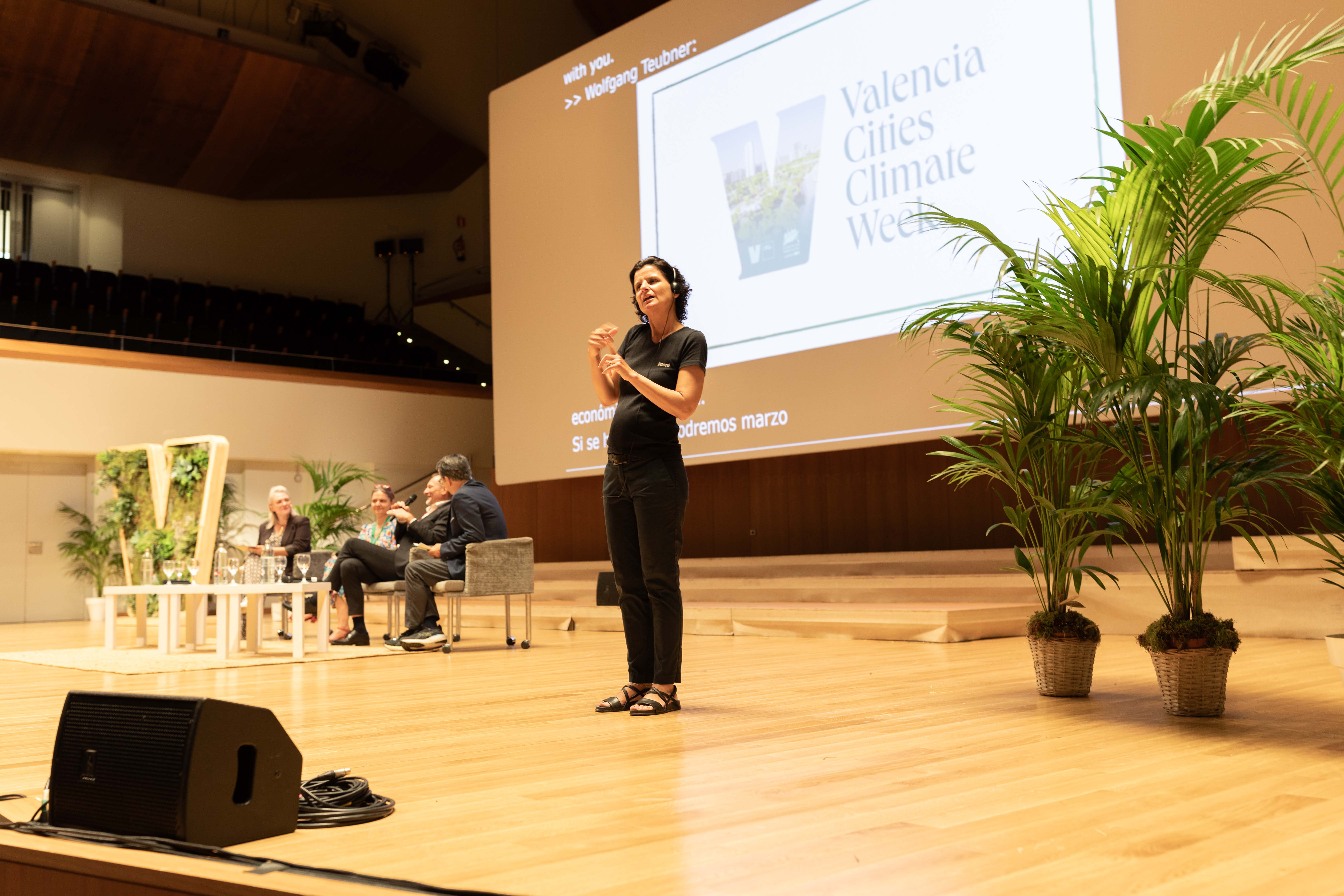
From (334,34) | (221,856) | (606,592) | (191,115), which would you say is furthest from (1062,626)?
(334,34)

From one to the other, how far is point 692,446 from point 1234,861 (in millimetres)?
6073

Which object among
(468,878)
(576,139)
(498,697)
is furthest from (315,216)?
(468,878)

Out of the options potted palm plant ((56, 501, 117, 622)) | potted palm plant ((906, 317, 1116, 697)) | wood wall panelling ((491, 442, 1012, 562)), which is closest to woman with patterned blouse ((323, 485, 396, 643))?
wood wall panelling ((491, 442, 1012, 562))

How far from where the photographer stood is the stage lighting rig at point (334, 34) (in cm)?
1288

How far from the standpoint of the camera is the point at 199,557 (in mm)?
7594

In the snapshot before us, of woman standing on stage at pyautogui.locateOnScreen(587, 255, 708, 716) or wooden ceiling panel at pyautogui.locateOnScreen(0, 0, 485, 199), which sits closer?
woman standing on stage at pyautogui.locateOnScreen(587, 255, 708, 716)

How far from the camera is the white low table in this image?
209 inches

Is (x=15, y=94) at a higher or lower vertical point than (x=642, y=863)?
higher

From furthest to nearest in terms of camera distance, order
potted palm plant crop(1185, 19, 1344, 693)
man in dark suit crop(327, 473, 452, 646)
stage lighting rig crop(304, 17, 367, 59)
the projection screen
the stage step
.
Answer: stage lighting rig crop(304, 17, 367, 59)
man in dark suit crop(327, 473, 452, 646)
the projection screen
the stage step
potted palm plant crop(1185, 19, 1344, 693)

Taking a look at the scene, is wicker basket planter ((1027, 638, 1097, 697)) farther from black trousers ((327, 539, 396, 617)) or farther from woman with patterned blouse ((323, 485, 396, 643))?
woman with patterned blouse ((323, 485, 396, 643))

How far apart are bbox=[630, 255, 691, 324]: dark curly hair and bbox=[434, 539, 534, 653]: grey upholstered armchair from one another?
2.38 m

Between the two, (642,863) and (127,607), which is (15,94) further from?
(642,863)

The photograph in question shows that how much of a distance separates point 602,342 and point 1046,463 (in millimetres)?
1531

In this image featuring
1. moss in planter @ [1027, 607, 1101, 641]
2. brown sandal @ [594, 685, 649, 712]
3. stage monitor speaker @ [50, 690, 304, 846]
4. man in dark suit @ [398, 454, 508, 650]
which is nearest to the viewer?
stage monitor speaker @ [50, 690, 304, 846]
